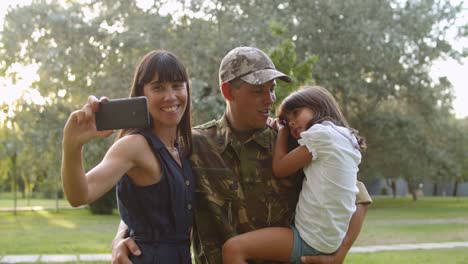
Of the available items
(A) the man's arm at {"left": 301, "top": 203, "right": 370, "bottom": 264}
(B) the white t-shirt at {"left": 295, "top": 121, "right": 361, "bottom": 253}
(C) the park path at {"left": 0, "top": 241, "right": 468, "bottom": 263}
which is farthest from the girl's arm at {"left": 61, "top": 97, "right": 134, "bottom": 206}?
(C) the park path at {"left": 0, "top": 241, "right": 468, "bottom": 263}

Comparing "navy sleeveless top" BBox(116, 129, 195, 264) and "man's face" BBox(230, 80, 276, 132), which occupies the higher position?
"man's face" BBox(230, 80, 276, 132)

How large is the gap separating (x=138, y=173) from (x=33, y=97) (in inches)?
740

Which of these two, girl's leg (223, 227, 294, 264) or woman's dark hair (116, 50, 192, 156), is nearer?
woman's dark hair (116, 50, 192, 156)

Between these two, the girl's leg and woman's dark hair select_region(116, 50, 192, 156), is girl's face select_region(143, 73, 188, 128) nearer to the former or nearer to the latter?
woman's dark hair select_region(116, 50, 192, 156)

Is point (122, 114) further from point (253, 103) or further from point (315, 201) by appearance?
point (315, 201)

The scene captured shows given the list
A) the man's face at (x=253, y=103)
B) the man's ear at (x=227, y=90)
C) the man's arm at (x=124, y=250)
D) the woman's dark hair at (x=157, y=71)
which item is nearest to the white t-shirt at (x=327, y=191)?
the man's face at (x=253, y=103)

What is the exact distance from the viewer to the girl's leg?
2.91 m

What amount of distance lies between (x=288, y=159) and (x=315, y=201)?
0.82ft

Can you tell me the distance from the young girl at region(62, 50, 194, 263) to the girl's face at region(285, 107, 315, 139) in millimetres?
624

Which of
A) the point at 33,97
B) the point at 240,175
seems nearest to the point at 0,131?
the point at 33,97

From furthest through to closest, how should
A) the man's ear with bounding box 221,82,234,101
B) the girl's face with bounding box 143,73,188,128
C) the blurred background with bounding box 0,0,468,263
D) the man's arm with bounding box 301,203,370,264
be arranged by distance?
the blurred background with bounding box 0,0,468,263 < the man's ear with bounding box 221,82,234,101 < the man's arm with bounding box 301,203,370,264 < the girl's face with bounding box 143,73,188,128

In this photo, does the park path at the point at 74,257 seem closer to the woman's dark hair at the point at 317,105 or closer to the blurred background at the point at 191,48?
the blurred background at the point at 191,48

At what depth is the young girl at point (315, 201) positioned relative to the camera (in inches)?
116

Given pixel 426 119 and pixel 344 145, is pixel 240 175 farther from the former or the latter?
pixel 426 119
